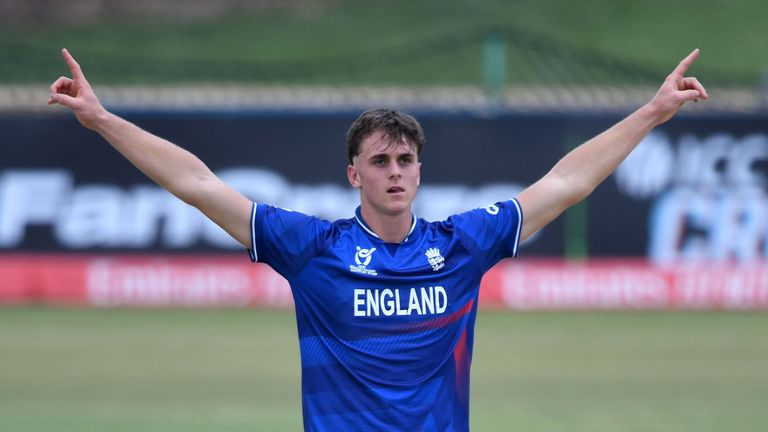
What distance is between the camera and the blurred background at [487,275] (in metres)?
14.1

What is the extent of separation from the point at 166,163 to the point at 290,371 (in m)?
9.45

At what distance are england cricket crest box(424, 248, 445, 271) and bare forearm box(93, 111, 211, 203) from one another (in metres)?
1.01

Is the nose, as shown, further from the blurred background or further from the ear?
the blurred background

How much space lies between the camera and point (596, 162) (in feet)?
20.3

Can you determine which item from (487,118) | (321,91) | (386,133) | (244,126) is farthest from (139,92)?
(386,133)

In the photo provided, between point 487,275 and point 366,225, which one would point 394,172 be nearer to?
point 366,225

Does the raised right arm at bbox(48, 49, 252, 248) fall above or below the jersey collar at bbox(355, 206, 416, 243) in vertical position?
above

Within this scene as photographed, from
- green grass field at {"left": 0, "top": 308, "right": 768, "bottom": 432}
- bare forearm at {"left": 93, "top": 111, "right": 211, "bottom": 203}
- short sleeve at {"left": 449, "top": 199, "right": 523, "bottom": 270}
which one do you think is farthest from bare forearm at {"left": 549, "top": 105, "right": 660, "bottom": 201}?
green grass field at {"left": 0, "top": 308, "right": 768, "bottom": 432}

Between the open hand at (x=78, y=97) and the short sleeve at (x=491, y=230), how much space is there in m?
1.59

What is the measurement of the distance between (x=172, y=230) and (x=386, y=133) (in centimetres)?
1471

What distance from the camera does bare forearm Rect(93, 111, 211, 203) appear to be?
230 inches

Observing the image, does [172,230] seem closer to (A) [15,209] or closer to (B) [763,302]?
(A) [15,209]

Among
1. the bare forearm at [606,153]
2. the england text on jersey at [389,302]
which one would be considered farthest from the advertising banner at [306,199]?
the england text on jersey at [389,302]

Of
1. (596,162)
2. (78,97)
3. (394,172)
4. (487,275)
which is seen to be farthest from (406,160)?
(487,275)
